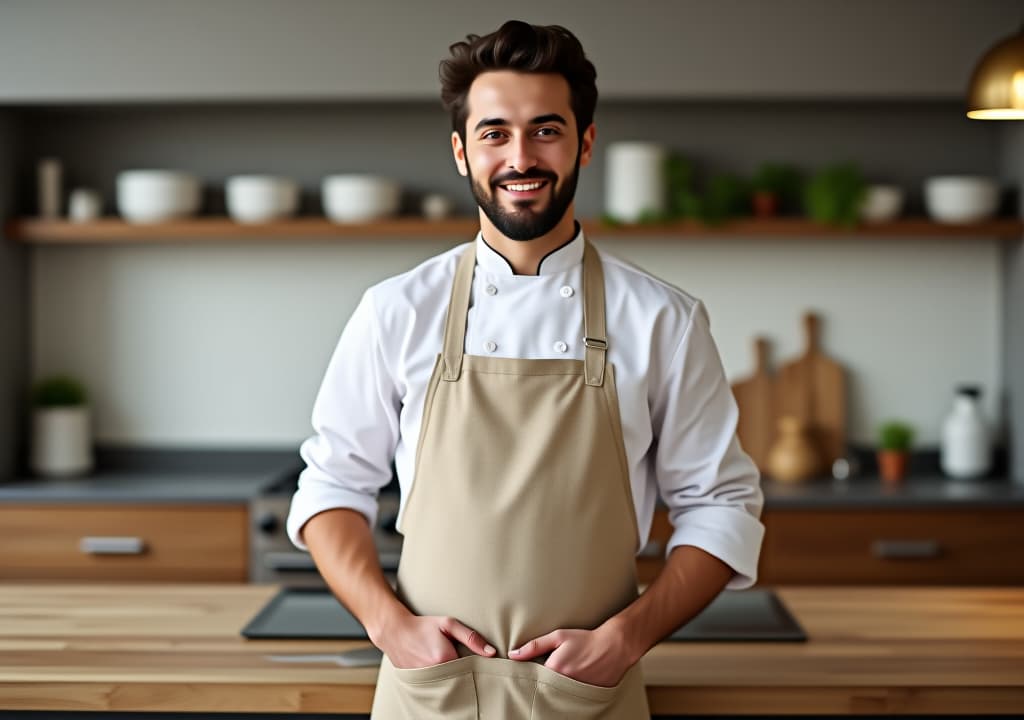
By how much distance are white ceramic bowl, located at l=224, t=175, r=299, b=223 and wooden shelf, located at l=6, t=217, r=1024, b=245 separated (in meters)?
0.05

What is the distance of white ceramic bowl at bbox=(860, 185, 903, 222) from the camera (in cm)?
383

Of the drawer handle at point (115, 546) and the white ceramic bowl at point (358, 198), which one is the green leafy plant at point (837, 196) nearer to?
the white ceramic bowl at point (358, 198)

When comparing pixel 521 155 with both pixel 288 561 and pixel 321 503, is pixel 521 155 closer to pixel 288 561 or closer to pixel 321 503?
pixel 321 503

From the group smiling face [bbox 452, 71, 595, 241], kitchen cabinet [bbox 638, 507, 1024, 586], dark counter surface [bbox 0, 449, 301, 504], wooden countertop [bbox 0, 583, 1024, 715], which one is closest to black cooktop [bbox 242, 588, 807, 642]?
wooden countertop [bbox 0, 583, 1024, 715]

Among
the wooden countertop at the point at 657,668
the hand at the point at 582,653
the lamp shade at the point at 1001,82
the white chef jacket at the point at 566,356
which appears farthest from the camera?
the lamp shade at the point at 1001,82

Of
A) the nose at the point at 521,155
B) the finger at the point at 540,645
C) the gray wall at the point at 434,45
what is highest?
the gray wall at the point at 434,45

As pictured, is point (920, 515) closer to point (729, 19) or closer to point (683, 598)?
point (729, 19)

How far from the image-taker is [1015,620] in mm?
2213

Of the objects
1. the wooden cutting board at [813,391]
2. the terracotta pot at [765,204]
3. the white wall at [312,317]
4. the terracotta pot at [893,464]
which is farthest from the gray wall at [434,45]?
the terracotta pot at [893,464]

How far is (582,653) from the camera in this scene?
1.66m

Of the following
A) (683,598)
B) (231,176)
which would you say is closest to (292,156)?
(231,176)

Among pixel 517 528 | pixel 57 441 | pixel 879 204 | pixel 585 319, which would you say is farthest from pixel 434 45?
pixel 517 528

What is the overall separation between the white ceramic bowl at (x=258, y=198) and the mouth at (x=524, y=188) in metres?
2.27

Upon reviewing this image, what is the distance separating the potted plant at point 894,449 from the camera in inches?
154
